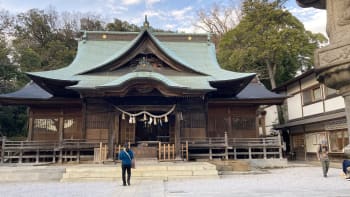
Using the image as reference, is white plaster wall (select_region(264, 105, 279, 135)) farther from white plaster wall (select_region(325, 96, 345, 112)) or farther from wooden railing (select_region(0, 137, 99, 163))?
wooden railing (select_region(0, 137, 99, 163))

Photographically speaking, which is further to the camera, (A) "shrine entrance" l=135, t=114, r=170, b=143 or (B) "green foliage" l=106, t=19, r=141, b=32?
(B) "green foliage" l=106, t=19, r=141, b=32

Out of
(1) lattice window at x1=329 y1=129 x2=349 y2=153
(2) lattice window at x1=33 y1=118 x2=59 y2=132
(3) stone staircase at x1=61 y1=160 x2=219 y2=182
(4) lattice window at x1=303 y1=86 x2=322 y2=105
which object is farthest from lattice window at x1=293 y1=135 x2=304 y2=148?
(2) lattice window at x1=33 y1=118 x2=59 y2=132

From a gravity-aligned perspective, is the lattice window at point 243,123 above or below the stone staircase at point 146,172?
above

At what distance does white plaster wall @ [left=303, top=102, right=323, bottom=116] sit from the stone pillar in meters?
16.7

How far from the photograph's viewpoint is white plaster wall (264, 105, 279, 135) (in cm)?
2652

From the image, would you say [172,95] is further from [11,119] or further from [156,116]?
[11,119]

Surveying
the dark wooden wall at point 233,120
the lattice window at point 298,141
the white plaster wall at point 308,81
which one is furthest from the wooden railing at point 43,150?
the lattice window at point 298,141

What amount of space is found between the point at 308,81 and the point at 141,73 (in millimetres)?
12799

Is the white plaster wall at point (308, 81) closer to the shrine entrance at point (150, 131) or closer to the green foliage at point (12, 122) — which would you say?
the shrine entrance at point (150, 131)

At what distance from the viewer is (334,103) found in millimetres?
16953

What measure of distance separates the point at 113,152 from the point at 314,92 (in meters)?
14.5

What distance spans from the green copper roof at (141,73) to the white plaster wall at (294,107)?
753 centimetres

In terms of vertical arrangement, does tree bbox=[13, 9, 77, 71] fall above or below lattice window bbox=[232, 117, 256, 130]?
above

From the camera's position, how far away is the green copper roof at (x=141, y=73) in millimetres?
14062
